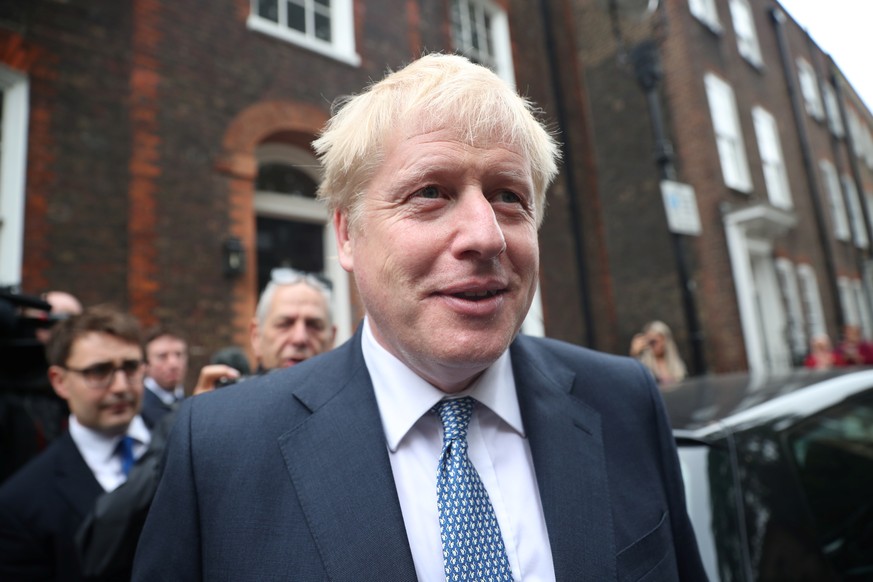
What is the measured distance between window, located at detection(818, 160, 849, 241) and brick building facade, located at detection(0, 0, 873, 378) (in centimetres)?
29

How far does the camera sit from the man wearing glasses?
2.07 m

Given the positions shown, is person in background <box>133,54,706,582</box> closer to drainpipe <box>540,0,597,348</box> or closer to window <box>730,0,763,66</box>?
drainpipe <box>540,0,597,348</box>

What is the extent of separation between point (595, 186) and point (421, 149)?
1175 cm

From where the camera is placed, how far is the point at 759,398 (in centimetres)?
219

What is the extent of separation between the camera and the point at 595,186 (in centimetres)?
1224

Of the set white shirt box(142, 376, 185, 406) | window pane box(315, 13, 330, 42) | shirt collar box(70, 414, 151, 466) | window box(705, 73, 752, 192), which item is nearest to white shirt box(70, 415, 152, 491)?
shirt collar box(70, 414, 151, 466)

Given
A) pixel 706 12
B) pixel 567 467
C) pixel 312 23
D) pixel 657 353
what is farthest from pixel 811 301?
pixel 567 467

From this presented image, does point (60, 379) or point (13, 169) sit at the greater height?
point (13, 169)

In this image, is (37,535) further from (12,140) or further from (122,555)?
(12,140)

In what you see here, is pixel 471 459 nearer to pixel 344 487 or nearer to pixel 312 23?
pixel 344 487

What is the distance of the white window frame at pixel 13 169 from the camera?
4.39 meters

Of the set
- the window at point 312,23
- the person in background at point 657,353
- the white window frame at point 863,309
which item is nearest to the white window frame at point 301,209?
the window at point 312,23

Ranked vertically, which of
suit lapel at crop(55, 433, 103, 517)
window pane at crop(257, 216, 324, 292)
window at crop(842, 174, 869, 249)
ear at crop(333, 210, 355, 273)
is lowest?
suit lapel at crop(55, 433, 103, 517)

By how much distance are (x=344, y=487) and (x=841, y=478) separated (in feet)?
6.17
